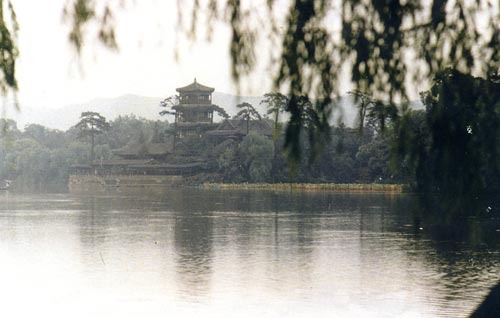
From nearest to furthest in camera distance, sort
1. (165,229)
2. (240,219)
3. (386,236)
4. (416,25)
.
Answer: (416,25)
(386,236)
(165,229)
(240,219)

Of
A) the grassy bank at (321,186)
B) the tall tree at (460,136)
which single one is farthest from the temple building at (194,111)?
the tall tree at (460,136)

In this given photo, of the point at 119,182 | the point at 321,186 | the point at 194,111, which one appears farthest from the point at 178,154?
the point at 321,186

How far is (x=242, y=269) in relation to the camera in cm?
1459

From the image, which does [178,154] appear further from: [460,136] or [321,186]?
[460,136]

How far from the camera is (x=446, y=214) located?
9.31ft

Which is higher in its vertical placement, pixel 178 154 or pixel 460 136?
pixel 178 154

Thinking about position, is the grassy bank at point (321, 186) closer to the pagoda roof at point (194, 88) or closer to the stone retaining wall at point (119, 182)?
the stone retaining wall at point (119, 182)

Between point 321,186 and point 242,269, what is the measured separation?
48.2 metres

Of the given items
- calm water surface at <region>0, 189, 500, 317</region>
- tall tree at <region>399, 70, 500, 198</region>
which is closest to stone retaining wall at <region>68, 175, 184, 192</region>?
calm water surface at <region>0, 189, 500, 317</region>

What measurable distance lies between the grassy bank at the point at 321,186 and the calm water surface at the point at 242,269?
31.3 meters

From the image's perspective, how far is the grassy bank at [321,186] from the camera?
5844 centimetres

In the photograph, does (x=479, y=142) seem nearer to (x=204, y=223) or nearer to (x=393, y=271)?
(x=393, y=271)

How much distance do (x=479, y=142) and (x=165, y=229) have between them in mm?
22276

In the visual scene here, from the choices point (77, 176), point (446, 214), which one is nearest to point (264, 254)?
point (446, 214)
